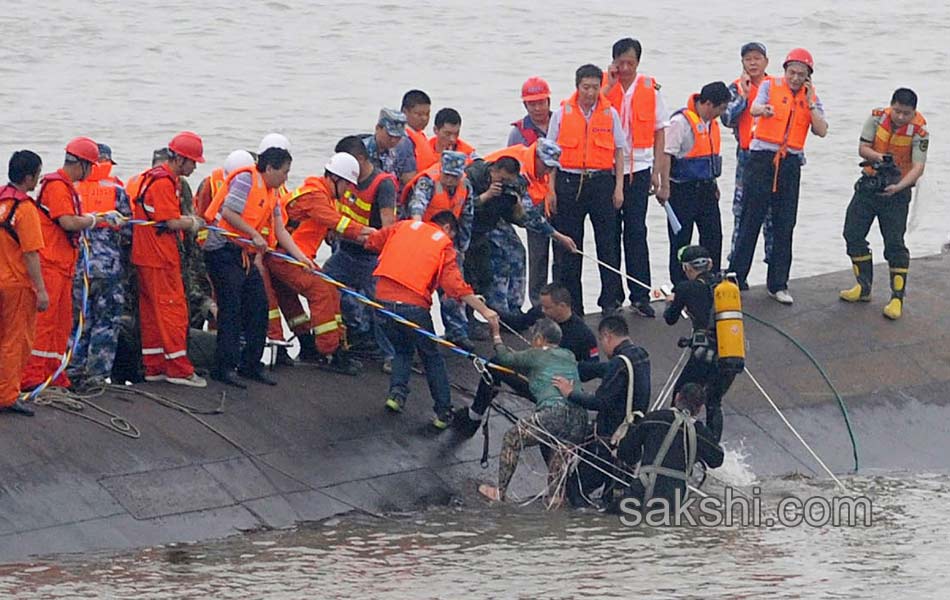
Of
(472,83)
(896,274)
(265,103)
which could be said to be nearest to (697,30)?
(472,83)

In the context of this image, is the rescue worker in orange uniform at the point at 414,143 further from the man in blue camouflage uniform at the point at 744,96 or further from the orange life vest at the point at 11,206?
the orange life vest at the point at 11,206

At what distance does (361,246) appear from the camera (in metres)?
15.5

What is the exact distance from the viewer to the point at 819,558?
13.5 meters

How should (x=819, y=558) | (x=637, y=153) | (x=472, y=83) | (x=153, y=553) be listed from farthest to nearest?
(x=472, y=83) < (x=637, y=153) < (x=819, y=558) < (x=153, y=553)

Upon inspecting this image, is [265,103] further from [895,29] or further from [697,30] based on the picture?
[895,29]

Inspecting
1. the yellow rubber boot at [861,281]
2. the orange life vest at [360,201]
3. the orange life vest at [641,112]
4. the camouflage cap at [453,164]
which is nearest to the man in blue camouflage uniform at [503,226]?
the camouflage cap at [453,164]

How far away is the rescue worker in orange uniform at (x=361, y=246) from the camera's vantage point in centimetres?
1534

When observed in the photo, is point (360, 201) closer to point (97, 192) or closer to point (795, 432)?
point (97, 192)

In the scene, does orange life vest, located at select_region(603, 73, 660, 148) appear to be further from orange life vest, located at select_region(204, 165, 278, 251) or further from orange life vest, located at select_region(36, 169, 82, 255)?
orange life vest, located at select_region(36, 169, 82, 255)

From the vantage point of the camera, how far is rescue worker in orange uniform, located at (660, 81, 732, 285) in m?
17.5

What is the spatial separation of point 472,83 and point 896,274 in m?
20.9

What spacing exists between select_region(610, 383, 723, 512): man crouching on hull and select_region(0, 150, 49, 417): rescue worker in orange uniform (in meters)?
4.74

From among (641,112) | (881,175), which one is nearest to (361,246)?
(641,112)

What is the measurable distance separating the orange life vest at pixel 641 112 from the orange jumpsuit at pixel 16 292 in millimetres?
6472
